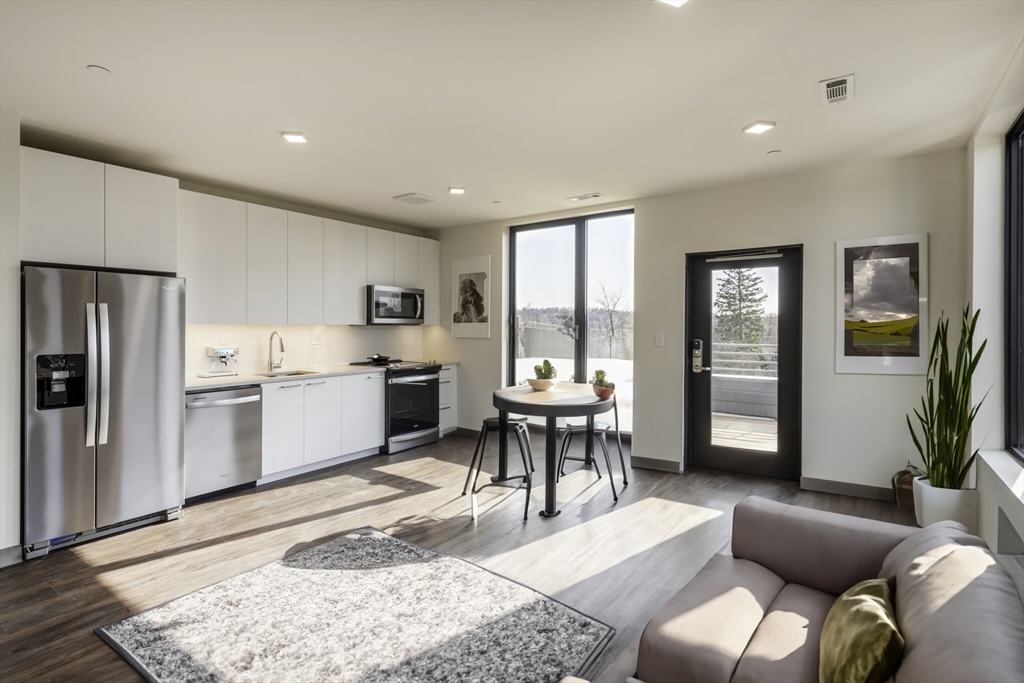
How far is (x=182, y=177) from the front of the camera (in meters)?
4.49

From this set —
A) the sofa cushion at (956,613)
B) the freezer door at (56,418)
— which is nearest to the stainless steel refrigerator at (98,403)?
the freezer door at (56,418)

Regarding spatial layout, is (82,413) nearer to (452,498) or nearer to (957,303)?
(452,498)

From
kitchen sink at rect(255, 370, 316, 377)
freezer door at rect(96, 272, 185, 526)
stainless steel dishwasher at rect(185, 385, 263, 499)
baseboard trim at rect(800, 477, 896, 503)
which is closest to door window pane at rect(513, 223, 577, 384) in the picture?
kitchen sink at rect(255, 370, 316, 377)

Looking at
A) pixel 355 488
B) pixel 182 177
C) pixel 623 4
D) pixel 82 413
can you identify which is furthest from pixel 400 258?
pixel 623 4

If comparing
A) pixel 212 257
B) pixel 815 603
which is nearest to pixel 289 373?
pixel 212 257

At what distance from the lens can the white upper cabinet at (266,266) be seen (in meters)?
4.78

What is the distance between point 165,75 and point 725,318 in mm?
4442

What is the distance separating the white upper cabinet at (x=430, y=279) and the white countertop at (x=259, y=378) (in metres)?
1.35

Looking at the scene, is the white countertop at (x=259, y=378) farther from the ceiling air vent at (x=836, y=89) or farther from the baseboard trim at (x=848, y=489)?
the ceiling air vent at (x=836, y=89)

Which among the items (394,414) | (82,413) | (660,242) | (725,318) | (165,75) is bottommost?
(394,414)

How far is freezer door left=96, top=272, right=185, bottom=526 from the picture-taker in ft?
11.2

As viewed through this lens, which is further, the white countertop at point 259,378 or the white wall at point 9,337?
the white countertop at point 259,378

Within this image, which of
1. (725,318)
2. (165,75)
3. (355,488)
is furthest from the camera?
(725,318)

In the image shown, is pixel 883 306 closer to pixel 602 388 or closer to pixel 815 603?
pixel 602 388
